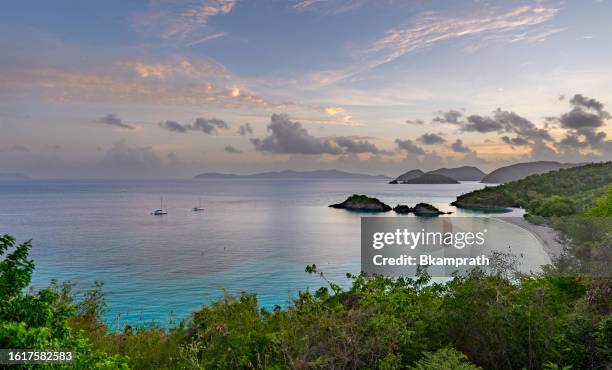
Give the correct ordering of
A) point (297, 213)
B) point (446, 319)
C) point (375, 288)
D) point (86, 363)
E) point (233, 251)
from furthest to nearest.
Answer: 1. point (297, 213)
2. point (233, 251)
3. point (375, 288)
4. point (446, 319)
5. point (86, 363)

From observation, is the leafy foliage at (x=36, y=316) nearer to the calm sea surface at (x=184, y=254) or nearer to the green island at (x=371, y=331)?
the green island at (x=371, y=331)

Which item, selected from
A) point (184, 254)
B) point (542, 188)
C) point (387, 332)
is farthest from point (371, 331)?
point (542, 188)

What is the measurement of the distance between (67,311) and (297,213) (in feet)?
300

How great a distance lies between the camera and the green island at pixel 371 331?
480 cm

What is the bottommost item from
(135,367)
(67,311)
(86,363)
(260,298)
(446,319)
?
(260,298)

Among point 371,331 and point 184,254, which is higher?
point 371,331

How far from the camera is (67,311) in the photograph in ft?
16.0

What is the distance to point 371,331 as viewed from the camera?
6.45 m

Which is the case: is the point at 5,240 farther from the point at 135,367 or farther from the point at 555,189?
the point at 555,189

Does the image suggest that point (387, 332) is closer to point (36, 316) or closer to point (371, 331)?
point (371, 331)

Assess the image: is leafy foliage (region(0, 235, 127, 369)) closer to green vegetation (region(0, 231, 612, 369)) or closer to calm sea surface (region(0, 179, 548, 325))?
green vegetation (region(0, 231, 612, 369))

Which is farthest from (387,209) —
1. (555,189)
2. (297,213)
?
(555,189)

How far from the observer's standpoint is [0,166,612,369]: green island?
15.8ft

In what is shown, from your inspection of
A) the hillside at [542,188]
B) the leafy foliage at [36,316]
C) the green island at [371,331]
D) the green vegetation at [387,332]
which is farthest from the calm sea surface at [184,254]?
the hillside at [542,188]
